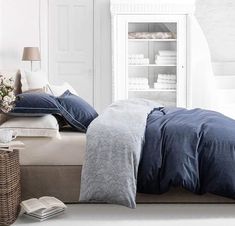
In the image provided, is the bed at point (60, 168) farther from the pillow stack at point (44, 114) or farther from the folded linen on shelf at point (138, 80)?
the folded linen on shelf at point (138, 80)

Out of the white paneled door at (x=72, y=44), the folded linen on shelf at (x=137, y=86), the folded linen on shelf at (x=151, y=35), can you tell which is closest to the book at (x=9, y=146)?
the folded linen on shelf at (x=137, y=86)

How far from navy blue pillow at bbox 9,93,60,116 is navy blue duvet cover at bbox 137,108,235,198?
709 millimetres

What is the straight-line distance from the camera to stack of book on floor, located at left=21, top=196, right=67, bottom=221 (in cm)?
302

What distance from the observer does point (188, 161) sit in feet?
10.3

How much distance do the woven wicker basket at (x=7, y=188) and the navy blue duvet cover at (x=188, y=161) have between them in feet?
2.50

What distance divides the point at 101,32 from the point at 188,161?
437 centimetres

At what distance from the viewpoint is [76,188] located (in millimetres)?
3340

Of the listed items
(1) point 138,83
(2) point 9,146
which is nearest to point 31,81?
(2) point 9,146

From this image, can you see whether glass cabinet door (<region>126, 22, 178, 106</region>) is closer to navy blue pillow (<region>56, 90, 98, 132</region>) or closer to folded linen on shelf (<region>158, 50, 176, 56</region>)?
folded linen on shelf (<region>158, 50, 176, 56</region>)

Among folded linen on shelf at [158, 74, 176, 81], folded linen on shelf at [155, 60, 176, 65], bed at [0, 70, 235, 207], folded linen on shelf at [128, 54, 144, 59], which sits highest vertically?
folded linen on shelf at [128, 54, 144, 59]

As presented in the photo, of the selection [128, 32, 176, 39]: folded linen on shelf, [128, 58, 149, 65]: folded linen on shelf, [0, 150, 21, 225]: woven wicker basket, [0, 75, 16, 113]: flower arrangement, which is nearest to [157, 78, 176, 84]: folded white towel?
[128, 58, 149, 65]: folded linen on shelf

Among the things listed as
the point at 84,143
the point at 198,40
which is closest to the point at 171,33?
the point at 198,40

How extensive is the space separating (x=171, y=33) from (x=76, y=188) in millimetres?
3727

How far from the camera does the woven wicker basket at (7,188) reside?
2.94 m
